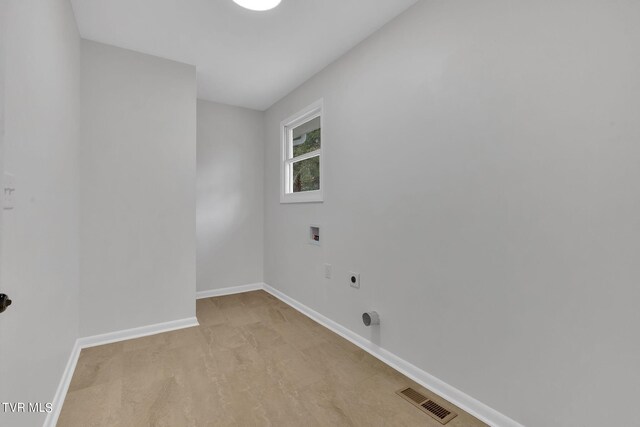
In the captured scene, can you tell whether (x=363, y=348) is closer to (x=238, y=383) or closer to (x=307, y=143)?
(x=238, y=383)

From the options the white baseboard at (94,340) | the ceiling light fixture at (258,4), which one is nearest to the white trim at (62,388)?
the white baseboard at (94,340)

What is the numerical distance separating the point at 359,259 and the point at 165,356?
5.35ft

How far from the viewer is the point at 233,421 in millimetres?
1596

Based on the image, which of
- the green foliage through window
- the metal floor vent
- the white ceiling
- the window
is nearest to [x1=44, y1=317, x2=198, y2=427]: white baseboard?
the window

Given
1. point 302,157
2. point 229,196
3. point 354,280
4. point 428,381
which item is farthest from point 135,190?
point 428,381

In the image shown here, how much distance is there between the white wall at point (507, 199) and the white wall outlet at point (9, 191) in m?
1.93

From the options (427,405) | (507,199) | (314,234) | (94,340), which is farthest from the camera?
(314,234)

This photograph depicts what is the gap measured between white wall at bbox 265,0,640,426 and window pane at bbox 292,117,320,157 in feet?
2.52

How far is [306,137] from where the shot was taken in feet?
11.1

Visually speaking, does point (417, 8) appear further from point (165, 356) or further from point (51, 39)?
point (165, 356)

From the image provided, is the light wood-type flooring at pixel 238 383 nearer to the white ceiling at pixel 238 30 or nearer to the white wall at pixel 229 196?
the white wall at pixel 229 196

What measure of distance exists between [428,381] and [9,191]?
2224 mm

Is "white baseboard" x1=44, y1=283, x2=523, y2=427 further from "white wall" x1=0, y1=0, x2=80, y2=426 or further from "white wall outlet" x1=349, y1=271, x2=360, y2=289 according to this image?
"white wall outlet" x1=349, y1=271, x2=360, y2=289

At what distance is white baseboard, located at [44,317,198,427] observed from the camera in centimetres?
161
